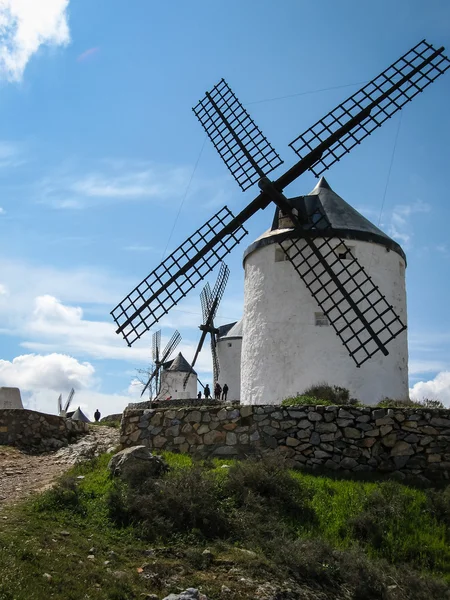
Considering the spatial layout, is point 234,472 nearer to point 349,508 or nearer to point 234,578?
point 349,508

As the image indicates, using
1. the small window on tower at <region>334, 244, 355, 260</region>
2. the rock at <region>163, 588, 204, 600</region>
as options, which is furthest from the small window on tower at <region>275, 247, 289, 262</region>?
the rock at <region>163, 588, 204, 600</region>

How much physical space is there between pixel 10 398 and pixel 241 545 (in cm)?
1178

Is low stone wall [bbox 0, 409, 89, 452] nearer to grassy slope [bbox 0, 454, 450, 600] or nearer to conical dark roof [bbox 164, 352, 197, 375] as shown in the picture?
grassy slope [bbox 0, 454, 450, 600]

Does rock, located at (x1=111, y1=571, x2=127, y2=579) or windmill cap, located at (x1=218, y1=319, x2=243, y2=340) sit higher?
windmill cap, located at (x1=218, y1=319, x2=243, y2=340)

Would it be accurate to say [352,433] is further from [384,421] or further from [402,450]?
[402,450]

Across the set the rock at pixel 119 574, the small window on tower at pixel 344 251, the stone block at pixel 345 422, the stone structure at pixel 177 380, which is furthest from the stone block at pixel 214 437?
the stone structure at pixel 177 380

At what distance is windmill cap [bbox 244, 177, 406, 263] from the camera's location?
48.5 ft

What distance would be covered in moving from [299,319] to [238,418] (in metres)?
4.14

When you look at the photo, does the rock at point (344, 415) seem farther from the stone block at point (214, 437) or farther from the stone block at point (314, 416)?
the stone block at point (214, 437)

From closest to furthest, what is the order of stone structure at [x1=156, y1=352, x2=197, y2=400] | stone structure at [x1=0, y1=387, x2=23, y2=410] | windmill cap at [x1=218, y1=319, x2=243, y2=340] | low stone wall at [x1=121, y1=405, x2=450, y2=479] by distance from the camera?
1. low stone wall at [x1=121, y1=405, x2=450, y2=479]
2. stone structure at [x1=0, y1=387, x2=23, y2=410]
3. windmill cap at [x1=218, y1=319, x2=243, y2=340]
4. stone structure at [x1=156, y1=352, x2=197, y2=400]

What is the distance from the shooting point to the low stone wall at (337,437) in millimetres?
10344

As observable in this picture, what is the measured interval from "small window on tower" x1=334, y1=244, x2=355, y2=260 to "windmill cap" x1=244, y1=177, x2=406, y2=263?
0.76 feet

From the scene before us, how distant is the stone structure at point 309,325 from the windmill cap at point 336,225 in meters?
0.02

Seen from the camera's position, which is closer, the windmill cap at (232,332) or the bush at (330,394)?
the bush at (330,394)
